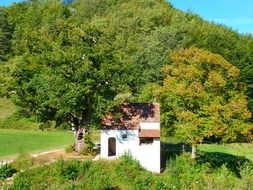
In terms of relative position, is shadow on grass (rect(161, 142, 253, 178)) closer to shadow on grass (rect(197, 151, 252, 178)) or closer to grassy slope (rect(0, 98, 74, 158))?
shadow on grass (rect(197, 151, 252, 178))

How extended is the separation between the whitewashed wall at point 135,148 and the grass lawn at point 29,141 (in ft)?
27.6

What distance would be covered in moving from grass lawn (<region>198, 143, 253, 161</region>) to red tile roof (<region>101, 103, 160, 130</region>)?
14025 mm

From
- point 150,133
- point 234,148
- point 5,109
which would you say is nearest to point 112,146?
point 150,133

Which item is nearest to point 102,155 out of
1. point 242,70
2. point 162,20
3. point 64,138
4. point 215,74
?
point 215,74

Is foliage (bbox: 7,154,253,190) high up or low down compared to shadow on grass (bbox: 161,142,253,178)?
down

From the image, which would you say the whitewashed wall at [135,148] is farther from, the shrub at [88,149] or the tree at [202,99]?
the tree at [202,99]

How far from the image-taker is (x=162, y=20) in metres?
108

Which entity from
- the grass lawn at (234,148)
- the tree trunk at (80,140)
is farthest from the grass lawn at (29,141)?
the grass lawn at (234,148)

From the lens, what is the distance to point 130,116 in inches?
1781

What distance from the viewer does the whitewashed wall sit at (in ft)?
143

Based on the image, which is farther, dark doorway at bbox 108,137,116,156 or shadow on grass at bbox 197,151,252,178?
shadow on grass at bbox 197,151,252,178

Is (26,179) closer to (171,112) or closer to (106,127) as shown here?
(106,127)

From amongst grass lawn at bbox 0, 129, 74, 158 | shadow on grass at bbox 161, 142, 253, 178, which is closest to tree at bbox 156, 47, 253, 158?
shadow on grass at bbox 161, 142, 253, 178

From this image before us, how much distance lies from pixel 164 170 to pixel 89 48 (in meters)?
11.8
